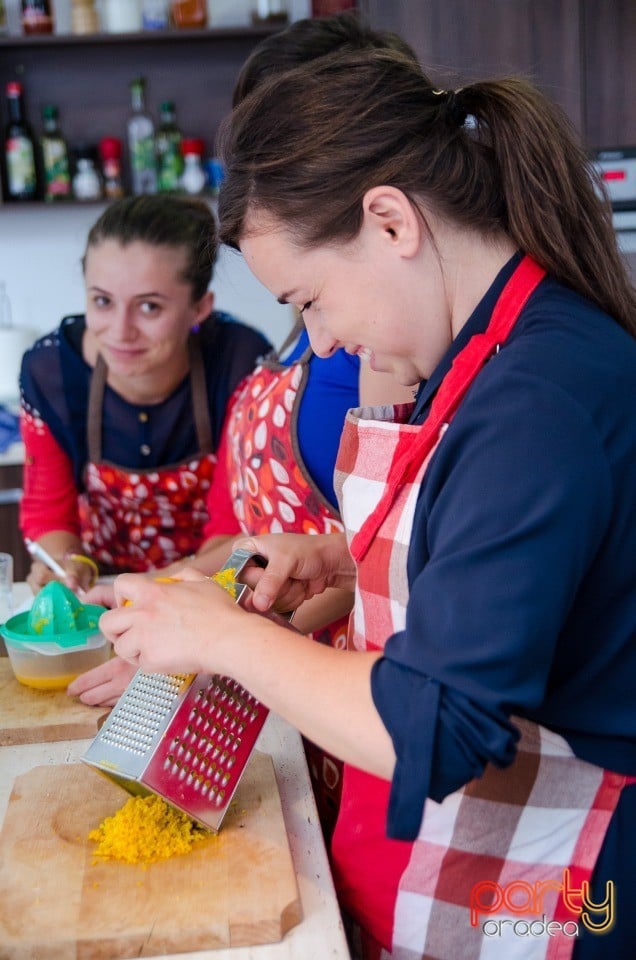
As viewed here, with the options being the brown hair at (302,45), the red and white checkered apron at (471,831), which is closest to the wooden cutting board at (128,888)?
the red and white checkered apron at (471,831)

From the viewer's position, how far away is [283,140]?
91 centimetres

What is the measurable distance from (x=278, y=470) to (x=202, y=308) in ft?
2.05

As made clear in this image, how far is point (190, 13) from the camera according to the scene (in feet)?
10.6

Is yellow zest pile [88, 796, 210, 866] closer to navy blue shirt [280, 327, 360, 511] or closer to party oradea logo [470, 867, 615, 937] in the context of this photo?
party oradea logo [470, 867, 615, 937]

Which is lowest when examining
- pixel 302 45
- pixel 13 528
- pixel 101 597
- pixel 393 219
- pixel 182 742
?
pixel 13 528

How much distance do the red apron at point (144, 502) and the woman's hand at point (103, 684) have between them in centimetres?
78

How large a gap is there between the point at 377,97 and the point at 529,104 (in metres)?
0.14

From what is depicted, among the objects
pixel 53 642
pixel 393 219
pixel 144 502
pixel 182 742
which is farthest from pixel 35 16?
pixel 182 742

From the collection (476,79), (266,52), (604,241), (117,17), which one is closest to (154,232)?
(266,52)

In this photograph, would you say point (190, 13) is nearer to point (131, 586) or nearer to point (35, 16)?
point (35, 16)

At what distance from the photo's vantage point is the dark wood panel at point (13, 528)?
116 inches

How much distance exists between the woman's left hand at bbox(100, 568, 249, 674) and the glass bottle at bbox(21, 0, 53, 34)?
2.80 meters

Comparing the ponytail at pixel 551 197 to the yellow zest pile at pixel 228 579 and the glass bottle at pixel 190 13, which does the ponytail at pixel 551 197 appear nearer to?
the yellow zest pile at pixel 228 579

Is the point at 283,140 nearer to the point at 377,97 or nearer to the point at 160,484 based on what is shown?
the point at 377,97
